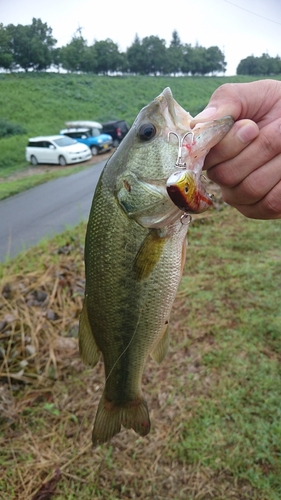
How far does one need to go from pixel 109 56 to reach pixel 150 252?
3537 mm

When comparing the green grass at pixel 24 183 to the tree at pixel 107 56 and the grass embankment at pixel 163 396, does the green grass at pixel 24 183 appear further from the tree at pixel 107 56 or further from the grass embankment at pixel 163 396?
the tree at pixel 107 56

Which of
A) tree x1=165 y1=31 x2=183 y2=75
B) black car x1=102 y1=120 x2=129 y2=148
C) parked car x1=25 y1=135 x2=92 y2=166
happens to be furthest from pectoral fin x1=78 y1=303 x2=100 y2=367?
black car x1=102 y1=120 x2=129 y2=148

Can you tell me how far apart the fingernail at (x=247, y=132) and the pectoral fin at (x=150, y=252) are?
47 cm

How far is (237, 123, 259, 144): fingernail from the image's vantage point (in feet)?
4.52

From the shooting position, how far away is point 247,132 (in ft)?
4.53

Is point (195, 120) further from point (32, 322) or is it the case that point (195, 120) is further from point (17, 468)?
point (32, 322)

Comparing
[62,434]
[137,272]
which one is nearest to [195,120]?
[137,272]

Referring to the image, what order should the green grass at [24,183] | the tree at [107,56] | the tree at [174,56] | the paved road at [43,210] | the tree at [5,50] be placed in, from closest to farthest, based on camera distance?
the tree at [5,50]
the green grass at [24,183]
the paved road at [43,210]
the tree at [107,56]
the tree at [174,56]

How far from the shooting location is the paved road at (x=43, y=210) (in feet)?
12.5

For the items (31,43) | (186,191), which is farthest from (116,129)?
(186,191)

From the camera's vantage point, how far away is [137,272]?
1363 mm

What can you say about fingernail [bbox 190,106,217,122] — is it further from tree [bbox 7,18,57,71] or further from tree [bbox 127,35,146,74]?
tree [bbox 127,35,146,74]

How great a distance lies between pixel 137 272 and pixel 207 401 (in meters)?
1.97

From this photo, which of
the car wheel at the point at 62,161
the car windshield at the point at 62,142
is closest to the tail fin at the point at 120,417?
the car windshield at the point at 62,142
